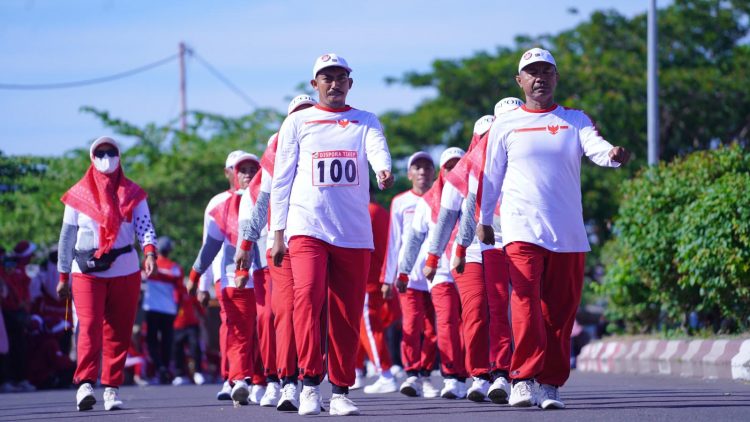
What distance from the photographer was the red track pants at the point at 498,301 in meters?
10.8

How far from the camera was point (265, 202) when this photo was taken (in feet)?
32.2

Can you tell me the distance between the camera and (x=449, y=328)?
39.9 feet

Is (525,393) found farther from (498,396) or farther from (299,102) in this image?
(299,102)

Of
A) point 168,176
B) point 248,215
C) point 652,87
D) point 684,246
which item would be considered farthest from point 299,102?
point 168,176

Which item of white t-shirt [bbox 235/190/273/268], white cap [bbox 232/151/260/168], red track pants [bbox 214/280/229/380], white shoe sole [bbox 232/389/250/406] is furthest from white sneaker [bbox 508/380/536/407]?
white cap [bbox 232/151/260/168]

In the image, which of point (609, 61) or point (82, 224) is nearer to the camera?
point (82, 224)

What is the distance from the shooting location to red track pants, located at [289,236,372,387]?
928 centimetres

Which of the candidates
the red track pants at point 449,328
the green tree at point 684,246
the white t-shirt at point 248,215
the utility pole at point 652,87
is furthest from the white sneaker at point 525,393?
the utility pole at point 652,87

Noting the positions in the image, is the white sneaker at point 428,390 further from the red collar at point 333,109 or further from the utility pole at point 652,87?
the utility pole at point 652,87

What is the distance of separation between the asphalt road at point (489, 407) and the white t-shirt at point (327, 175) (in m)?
1.25

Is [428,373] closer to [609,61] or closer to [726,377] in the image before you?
[726,377]

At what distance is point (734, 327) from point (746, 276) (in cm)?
201

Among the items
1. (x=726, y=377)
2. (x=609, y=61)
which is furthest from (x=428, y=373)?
(x=609, y=61)

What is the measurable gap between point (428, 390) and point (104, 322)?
2.98 metres
